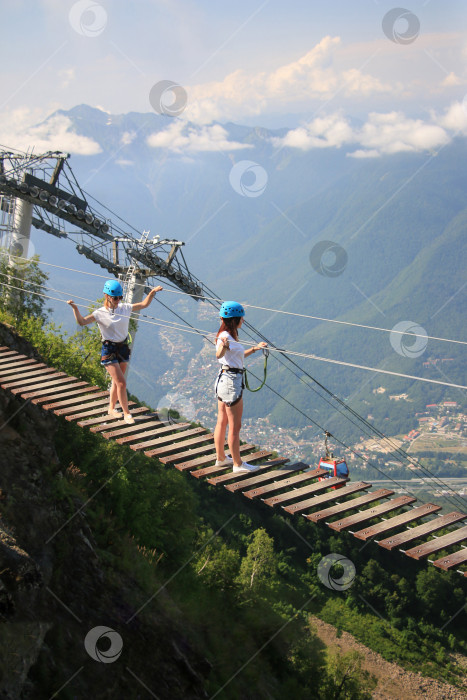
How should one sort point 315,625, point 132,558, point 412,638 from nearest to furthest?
1. point 132,558
2. point 315,625
3. point 412,638

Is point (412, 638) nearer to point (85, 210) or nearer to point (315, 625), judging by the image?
point (315, 625)

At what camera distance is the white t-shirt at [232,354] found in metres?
9.45

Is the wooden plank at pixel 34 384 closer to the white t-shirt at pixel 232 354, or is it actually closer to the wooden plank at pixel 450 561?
→ the white t-shirt at pixel 232 354

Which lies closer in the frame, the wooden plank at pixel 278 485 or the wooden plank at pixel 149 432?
the wooden plank at pixel 278 485

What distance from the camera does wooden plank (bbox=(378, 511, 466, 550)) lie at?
856cm

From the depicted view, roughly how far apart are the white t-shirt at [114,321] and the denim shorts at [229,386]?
2601 millimetres

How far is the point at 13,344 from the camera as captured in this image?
1823 centimetres

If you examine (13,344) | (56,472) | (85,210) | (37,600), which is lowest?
(37,600)

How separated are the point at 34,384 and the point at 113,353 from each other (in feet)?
11.1

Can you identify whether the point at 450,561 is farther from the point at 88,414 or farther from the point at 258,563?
the point at 258,563

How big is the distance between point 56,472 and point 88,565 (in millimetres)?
2496

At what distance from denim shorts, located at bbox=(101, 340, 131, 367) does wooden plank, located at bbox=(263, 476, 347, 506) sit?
3.93 metres

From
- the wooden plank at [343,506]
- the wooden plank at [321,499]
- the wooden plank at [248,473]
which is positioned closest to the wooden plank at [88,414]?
the wooden plank at [248,473]

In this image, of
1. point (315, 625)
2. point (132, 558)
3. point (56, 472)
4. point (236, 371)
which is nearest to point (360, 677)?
point (315, 625)
